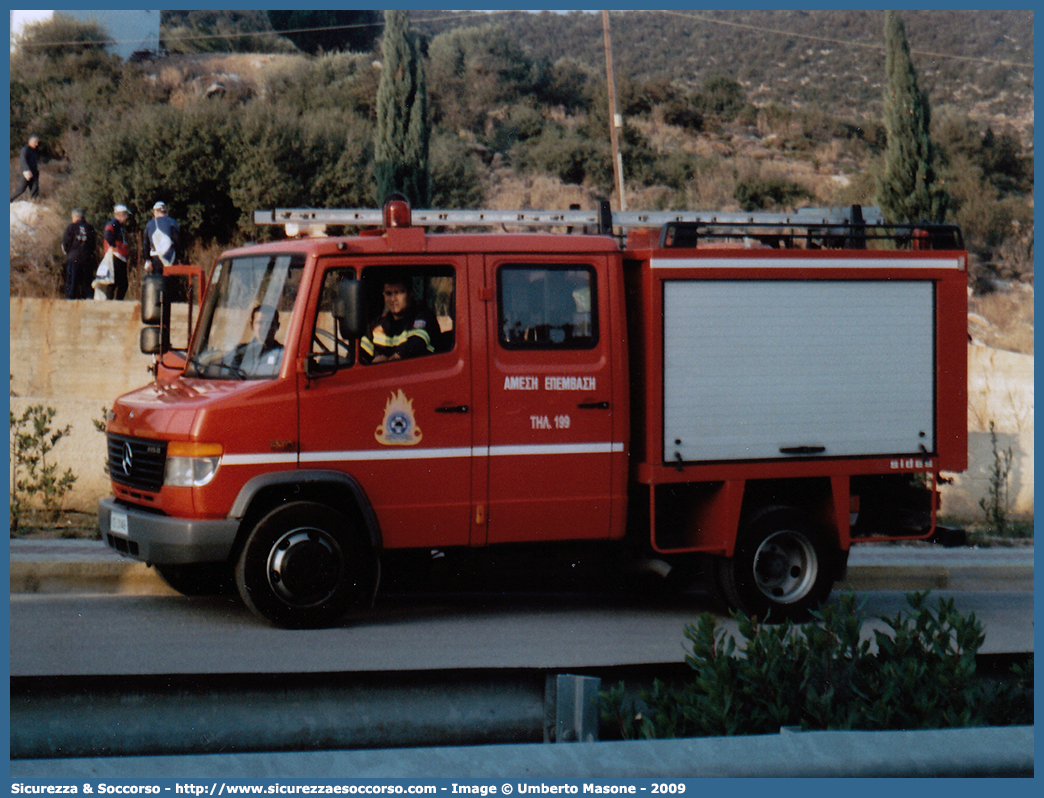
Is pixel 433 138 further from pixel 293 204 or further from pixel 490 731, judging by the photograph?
pixel 490 731

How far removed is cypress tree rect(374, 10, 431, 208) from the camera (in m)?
21.7

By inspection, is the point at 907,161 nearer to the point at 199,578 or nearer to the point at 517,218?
Answer: the point at 517,218

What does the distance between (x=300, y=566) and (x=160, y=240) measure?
11.1 meters

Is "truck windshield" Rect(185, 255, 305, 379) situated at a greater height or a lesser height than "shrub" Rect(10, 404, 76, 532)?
greater

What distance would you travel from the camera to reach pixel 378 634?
7.38m

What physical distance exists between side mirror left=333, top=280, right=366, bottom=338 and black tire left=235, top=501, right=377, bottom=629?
1.09 m

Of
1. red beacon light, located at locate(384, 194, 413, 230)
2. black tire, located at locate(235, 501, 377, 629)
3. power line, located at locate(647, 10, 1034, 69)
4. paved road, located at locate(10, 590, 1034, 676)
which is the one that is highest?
power line, located at locate(647, 10, 1034, 69)

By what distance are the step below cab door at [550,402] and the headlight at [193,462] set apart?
5.56 ft

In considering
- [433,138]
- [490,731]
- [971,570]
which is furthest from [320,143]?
[490,731]

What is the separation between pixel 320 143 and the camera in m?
24.1

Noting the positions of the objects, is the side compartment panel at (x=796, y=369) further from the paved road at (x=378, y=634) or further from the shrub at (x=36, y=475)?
the shrub at (x=36, y=475)

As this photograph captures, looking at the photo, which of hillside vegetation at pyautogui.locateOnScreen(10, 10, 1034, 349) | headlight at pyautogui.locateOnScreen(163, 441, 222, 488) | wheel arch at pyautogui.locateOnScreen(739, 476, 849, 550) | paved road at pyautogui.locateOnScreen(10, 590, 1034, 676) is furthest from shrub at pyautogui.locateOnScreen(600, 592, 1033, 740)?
hillside vegetation at pyautogui.locateOnScreen(10, 10, 1034, 349)

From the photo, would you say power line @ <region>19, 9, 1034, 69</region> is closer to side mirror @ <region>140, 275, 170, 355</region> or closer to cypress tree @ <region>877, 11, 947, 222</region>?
cypress tree @ <region>877, 11, 947, 222</region>

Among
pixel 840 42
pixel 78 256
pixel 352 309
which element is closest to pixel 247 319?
pixel 352 309
